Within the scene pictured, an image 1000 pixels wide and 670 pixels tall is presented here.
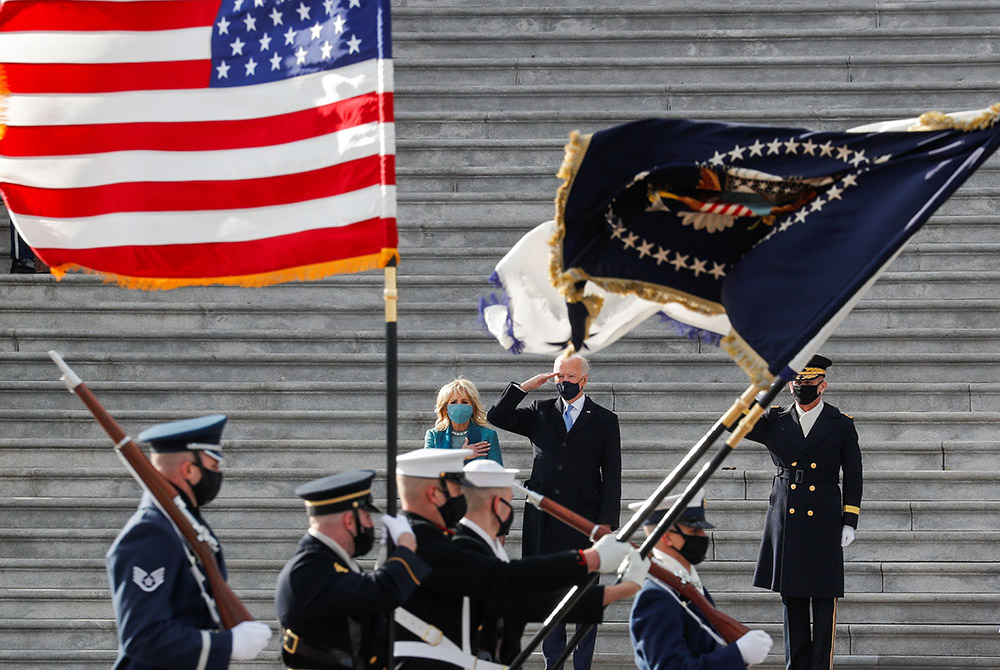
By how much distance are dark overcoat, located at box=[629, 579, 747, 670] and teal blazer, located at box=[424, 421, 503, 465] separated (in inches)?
116

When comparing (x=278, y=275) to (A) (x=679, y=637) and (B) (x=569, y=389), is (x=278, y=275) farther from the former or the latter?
(B) (x=569, y=389)

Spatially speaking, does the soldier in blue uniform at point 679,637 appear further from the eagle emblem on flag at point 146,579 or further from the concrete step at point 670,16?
the concrete step at point 670,16

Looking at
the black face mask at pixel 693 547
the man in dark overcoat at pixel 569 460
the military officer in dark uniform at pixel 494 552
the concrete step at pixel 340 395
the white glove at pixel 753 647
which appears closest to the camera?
the white glove at pixel 753 647

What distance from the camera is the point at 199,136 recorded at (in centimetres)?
590

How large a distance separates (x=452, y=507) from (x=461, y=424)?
2.73 meters

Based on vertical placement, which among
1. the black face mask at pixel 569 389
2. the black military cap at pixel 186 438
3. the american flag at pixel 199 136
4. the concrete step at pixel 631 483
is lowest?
the concrete step at pixel 631 483

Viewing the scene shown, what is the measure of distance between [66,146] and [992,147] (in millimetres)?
3512

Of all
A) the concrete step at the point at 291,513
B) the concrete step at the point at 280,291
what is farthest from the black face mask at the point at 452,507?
the concrete step at the point at 280,291

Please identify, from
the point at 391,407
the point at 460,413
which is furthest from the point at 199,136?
the point at 460,413

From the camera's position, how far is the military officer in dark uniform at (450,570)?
17.9 ft

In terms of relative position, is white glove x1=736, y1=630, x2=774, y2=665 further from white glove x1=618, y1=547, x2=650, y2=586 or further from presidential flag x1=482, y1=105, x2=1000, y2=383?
presidential flag x1=482, y1=105, x2=1000, y2=383

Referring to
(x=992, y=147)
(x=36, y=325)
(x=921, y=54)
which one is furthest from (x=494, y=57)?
(x=992, y=147)

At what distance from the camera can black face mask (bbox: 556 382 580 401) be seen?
8516 mm

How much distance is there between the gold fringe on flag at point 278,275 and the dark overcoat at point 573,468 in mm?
2992
